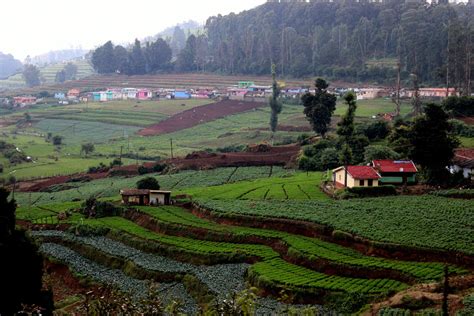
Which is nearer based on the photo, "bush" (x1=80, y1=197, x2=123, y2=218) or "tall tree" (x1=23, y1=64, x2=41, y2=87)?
"bush" (x1=80, y1=197, x2=123, y2=218)

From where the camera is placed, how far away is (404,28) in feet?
359

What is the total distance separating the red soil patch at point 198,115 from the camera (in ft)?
298

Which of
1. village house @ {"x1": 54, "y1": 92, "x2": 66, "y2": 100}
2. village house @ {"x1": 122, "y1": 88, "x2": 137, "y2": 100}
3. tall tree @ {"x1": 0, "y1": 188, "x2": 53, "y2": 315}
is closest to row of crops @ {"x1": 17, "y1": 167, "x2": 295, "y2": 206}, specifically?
tall tree @ {"x1": 0, "y1": 188, "x2": 53, "y2": 315}

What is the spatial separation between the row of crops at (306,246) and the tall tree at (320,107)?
2205 cm

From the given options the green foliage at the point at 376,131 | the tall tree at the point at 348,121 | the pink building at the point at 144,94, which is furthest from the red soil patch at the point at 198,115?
the tall tree at the point at 348,121

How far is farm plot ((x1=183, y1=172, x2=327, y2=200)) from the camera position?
142ft

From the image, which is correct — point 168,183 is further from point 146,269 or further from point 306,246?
point 306,246

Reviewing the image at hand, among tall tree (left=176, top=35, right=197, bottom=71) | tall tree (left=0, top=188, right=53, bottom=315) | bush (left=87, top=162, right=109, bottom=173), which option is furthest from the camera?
tall tree (left=176, top=35, right=197, bottom=71)

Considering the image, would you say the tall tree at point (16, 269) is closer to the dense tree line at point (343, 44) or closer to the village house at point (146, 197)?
the village house at point (146, 197)

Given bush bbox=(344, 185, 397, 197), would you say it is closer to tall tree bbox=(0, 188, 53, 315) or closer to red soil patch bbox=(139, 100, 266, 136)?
tall tree bbox=(0, 188, 53, 315)

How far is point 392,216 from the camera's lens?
111 ft

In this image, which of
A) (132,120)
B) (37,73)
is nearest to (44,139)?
(132,120)

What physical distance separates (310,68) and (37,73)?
72447 mm

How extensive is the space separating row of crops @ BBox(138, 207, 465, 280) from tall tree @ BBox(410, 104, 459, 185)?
1067cm
